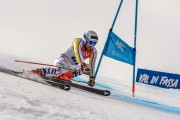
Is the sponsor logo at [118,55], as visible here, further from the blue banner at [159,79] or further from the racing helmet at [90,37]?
the blue banner at [159,79]

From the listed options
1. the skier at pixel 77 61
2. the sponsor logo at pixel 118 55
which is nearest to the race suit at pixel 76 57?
the skier at pixel 77 61

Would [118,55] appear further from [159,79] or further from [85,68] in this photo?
[159,79]

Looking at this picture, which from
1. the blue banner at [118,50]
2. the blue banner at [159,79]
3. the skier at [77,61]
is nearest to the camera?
the skier at [77,61]

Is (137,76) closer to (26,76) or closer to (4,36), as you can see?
(26,76)

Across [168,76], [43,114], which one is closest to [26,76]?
[43,114]

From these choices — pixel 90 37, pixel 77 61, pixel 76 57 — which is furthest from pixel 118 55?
pixel 76 57

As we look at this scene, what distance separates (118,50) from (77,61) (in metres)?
2.16

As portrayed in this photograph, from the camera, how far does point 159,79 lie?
17781mm

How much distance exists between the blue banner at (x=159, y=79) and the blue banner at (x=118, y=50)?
857cm

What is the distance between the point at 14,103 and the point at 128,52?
6547mm

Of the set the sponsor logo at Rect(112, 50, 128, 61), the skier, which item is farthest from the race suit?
the sponsor logo at Rect(112, 50, 128, 61)

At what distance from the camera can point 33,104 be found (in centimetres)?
346

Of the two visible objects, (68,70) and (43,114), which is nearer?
(43,114)

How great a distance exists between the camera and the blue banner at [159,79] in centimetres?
1741
